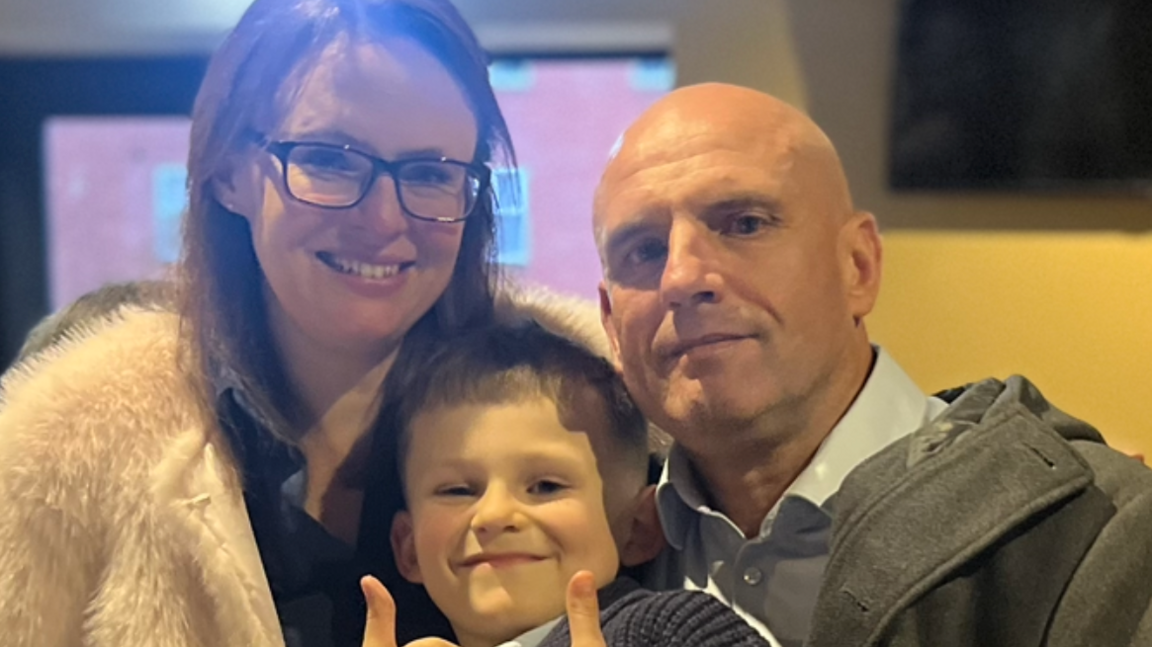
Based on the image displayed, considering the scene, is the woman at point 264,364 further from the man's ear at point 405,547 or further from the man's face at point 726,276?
the man's face at point 726,276

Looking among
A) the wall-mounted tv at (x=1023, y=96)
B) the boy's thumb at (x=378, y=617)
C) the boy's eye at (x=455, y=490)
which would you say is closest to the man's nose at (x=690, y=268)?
the boy's eye at (x=455, y=490)

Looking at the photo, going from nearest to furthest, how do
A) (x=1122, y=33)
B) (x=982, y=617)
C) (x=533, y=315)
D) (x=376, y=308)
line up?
(x=982, y=617)
(x=376, y=308)
(x=533, y=315)
(x=1122, y=33)

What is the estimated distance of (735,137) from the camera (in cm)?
100

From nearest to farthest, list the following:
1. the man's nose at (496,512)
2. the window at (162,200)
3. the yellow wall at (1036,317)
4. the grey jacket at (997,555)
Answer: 1. the grey jacket at (997,555)
2. the man's nose at (496,512)
3. the yellow wall at (1036,317)
4. the window at (162,200)

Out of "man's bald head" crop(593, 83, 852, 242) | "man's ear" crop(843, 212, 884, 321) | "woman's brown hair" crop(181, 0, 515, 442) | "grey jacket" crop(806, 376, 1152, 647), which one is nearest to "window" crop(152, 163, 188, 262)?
"woman's brown hair" crop(181, 0, 515, 442)

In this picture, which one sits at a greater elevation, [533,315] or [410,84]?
[410,84]

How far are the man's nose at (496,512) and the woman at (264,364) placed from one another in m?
0.19

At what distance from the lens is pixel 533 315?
4.06 feet

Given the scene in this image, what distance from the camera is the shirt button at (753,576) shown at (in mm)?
991

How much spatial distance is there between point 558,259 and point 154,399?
6.00ft

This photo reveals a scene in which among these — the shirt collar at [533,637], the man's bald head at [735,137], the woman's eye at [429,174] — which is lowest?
the shirt collar at [533,637]

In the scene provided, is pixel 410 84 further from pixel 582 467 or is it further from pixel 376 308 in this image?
pixel 582 467

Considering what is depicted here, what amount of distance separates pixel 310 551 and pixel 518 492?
0.25 m

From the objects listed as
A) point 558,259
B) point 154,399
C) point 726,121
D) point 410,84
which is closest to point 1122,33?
point 558,259
